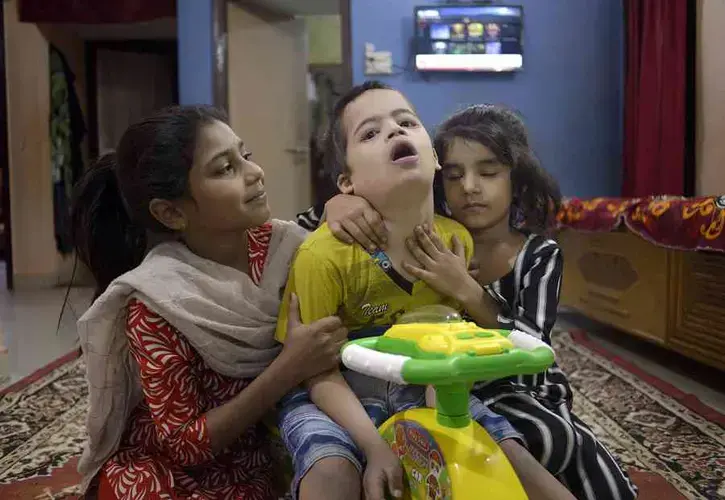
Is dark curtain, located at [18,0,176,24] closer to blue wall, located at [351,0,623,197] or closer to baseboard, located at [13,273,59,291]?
blue wall, located at [351,0,623,197]

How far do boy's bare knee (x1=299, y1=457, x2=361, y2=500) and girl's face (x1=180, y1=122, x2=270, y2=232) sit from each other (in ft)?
1.32

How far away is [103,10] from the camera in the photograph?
4461mm

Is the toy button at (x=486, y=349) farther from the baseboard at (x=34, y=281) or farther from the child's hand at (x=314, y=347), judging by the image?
the baseboard at (x=34, y=281)

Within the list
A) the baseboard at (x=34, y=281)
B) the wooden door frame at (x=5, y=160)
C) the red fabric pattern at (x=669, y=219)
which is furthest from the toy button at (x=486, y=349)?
the wooden door frame at (x=5, y=160)

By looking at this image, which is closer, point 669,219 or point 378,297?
point 378,297

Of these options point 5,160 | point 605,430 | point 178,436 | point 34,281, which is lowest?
point 34,281

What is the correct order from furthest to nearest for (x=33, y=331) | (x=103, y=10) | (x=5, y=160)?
(x=5, y=160), (x=103, y=10), (x=33, y=331)

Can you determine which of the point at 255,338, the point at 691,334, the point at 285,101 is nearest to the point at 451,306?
the point at 255,338

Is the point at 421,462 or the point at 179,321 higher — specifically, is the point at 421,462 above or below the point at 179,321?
below

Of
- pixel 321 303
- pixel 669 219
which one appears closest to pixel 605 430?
pixel 669 219

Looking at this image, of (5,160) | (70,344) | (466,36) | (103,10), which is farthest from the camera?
(5,160)

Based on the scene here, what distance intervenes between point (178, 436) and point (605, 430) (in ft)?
4.12

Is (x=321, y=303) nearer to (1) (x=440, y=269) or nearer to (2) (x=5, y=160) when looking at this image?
(1) (x=440, y=269)

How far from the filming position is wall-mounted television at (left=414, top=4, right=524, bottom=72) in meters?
3.61
